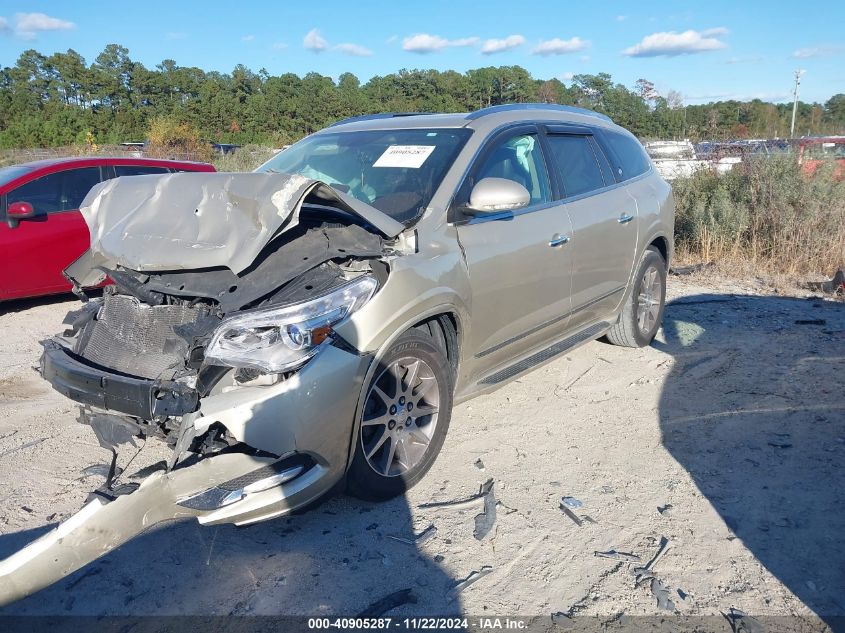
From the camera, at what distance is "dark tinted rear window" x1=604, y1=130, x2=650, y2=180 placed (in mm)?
5820

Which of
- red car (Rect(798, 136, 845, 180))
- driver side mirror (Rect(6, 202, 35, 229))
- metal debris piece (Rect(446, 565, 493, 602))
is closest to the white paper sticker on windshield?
metal debris piece (Rect(446, 565, 493, 602))

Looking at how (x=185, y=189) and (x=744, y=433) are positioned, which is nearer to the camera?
(x=185, y=189)

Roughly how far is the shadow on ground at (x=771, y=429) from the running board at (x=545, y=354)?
27.6 inches

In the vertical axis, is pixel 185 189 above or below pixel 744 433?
above

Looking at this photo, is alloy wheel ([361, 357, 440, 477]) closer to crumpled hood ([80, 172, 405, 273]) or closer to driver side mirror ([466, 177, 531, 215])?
crumpled hood ([80, 172, 405, 273])

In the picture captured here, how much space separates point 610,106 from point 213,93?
34.3 m

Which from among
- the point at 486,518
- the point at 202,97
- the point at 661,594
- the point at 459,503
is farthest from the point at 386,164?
the point at 202,97

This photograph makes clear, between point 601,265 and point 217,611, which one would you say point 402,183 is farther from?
point 217,611

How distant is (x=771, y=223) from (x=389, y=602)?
896 centimetres

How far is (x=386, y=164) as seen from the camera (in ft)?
14.3

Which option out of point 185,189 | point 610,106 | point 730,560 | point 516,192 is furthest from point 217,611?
point 610,106

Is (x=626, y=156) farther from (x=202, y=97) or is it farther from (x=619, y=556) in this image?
(x=202, y=97)

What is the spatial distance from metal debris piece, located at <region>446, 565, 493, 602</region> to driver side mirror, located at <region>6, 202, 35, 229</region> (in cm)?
646

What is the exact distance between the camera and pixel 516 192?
3.91 m
